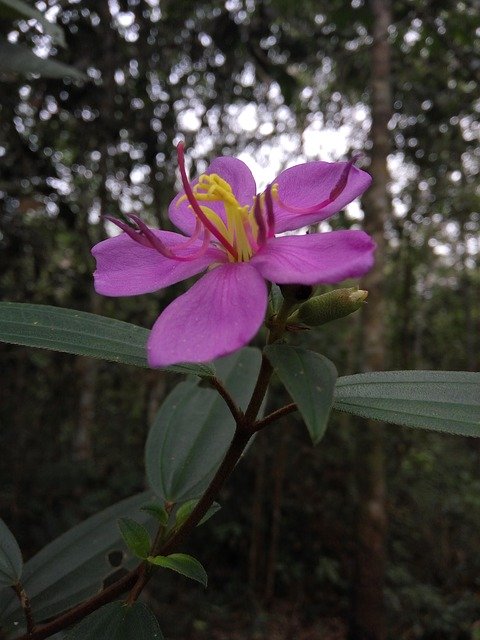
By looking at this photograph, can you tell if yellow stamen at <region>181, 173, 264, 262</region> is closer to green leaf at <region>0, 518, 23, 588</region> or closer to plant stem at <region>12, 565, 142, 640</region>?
plant stem at <region>12, 565, 142, 640</region>

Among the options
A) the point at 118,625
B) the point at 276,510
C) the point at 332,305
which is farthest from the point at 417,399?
the point at 276,510

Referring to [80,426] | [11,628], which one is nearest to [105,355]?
[11,628]

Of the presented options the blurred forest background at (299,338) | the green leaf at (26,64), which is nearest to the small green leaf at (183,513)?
the green leaf at (26,64)

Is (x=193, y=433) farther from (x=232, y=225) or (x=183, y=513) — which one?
(x=232, y=225)

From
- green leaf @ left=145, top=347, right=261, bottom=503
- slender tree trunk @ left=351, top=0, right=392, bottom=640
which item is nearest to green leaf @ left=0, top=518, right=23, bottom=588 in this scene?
green leaf @ left=145, top=347, right=261, bottom=503

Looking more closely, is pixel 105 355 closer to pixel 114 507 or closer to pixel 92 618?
pixel 92 618

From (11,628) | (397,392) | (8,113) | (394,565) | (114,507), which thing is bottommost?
(394,565)

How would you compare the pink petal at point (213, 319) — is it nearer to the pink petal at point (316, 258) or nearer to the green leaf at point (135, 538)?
the pink petal at point (316, 258)
